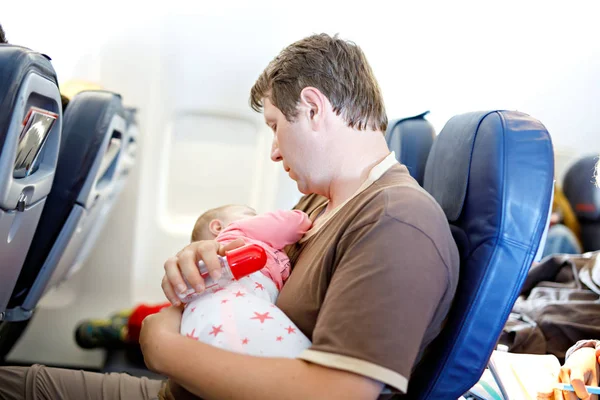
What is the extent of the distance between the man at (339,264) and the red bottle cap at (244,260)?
36 millimetres

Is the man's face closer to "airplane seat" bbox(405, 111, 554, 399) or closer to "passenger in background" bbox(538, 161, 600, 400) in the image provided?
"airplane seat" bbox(405, 111, 554, 399)

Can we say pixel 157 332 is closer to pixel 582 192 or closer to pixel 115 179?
pixel 115 179

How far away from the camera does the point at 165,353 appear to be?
3.18ft

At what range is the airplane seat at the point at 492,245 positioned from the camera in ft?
3.48

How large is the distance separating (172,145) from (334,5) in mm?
1278

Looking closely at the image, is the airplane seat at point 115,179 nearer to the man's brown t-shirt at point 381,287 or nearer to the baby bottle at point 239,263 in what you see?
the baby bottle at point 239,263

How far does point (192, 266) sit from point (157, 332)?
0.13 m

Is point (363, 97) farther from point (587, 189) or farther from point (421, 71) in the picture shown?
point (587, 189)

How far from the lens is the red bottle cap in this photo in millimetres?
1029

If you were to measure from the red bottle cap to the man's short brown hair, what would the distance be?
30 centimetres

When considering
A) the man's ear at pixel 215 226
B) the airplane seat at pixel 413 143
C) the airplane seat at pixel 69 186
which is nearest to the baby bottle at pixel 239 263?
the man's ear at pixel 215 226

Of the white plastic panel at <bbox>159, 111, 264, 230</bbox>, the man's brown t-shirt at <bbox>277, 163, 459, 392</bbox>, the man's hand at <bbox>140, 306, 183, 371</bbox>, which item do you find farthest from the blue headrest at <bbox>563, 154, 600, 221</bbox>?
the man's hand at <bbox>140, 306, 183, 371</bbox>

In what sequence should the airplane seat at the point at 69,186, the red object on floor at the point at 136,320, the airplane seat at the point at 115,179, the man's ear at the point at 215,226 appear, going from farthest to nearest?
the red object on floor at the point at 136,320
the airplane seat at the point at 115,179
the airplane seat at the point at 69,186
the man's ear at the point at 215,226

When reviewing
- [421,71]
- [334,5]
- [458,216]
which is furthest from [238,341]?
[334,5]
